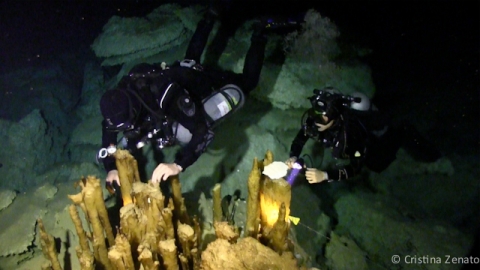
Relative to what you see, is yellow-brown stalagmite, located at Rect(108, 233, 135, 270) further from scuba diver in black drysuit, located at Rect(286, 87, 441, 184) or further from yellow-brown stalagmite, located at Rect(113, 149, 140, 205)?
scuba diver in black drysuit, located at Rect(286, 87, 441, 184)

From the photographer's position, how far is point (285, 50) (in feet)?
22.0

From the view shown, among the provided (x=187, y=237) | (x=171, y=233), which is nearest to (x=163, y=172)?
(x=171, y=233)

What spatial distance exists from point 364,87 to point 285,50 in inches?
75.5

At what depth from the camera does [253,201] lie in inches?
96.6

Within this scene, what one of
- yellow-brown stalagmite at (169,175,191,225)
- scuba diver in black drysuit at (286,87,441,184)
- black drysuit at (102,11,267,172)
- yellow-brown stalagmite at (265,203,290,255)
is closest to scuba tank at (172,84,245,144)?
black drysuit at (102,11,267,172)

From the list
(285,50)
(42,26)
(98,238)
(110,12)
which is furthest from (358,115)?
(42,26)

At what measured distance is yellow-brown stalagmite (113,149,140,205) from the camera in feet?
8.39

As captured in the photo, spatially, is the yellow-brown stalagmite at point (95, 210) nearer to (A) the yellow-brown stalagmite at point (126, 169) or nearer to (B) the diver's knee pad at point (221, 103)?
(A) the yellow-brown stalagmite at point (126, 169)

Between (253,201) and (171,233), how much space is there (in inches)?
27.3

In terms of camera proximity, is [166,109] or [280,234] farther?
[166,109]

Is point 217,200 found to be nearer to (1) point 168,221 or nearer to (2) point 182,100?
(1) point 168,221

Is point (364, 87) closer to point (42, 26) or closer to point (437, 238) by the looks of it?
point (437, 238)

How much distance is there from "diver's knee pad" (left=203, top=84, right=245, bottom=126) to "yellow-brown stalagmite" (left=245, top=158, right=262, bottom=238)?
2.10 m

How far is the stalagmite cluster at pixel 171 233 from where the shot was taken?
2018 mm
